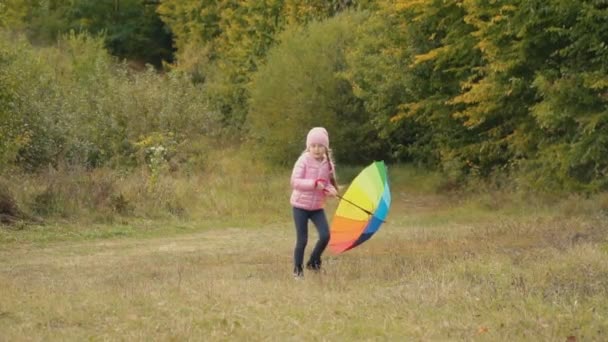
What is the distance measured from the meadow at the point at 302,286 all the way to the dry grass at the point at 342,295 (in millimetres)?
21

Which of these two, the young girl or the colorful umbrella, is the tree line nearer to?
the colorful umbrella

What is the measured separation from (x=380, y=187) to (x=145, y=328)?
5336 millimetres

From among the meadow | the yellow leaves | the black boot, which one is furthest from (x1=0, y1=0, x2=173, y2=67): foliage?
the black boot

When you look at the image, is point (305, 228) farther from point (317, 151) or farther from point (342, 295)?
point (342, 295)

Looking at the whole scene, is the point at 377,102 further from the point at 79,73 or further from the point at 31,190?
the point at 79,73

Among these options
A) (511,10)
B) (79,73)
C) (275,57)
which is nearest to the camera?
(511,10)

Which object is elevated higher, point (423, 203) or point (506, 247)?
point (506, 247)

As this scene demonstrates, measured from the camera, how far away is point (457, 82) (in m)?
27.3

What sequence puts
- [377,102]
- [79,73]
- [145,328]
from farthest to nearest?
[79,73] → [377,102] → [145,328]

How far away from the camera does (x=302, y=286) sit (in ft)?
32.3

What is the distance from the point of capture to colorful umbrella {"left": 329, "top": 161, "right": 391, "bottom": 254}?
→ 1184 cm

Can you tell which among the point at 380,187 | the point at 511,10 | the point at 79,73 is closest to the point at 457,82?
the point at 511,10

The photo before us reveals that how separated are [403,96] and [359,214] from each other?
57.3 ft

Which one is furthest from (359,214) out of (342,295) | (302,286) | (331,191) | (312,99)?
(312,99)
